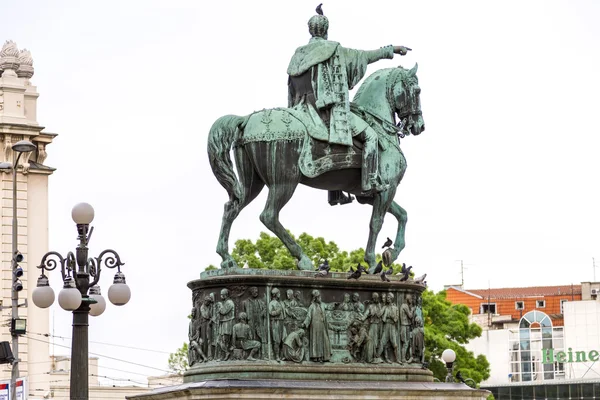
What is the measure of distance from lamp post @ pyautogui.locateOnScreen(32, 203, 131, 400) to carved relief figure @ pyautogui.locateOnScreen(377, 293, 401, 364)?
158 inches

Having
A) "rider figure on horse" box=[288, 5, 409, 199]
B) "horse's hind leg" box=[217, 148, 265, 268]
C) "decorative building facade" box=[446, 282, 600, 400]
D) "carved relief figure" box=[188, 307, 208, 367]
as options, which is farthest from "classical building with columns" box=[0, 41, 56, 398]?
"decorative building facade" box=[446, 282, 600, 400]

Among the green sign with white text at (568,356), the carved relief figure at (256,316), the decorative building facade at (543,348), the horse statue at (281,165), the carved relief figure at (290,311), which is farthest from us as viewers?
the green sign with white text at (568,356)

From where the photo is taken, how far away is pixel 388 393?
77.6 feet

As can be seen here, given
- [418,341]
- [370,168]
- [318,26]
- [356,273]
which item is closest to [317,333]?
[356,273]

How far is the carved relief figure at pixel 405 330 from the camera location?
80.7 feet

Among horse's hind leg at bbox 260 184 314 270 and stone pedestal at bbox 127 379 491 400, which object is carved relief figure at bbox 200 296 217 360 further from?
horse's hind leg at bbox 260 184 314 270

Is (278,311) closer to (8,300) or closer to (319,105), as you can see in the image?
(319,105)

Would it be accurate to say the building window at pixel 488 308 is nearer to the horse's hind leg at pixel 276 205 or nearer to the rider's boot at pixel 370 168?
the rider's boot at pixel 370 168

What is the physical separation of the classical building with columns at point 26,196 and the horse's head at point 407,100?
1981 cm

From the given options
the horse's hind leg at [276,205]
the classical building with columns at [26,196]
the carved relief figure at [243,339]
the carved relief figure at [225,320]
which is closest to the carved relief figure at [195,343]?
the carved relief figure at [225,320]

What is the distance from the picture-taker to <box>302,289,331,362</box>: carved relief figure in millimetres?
23672

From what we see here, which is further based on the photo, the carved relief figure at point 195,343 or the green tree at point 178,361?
the green tree at point 178,361

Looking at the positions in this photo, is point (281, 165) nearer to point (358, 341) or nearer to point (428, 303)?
point (358, 341)

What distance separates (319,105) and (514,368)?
7357cm
